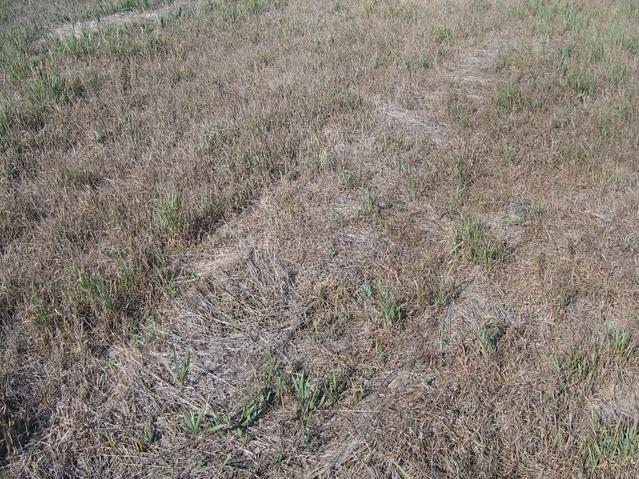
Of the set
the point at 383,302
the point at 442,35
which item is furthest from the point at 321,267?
the point at 442,35

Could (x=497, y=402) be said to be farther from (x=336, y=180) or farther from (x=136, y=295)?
(x=336, y=180)

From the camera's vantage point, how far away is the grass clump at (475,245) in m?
3.85

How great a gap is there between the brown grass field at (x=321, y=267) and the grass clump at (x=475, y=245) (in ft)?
0.07

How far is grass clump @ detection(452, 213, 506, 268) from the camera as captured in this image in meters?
3.85

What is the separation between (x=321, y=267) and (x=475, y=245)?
3.48 feet

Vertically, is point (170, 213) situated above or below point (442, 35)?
below

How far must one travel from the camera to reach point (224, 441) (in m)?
2.74

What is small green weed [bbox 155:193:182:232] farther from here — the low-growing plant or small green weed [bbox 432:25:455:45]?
small green weed [bbox 432:25:455:45]

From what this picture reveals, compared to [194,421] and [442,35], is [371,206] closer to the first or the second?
[194,421]

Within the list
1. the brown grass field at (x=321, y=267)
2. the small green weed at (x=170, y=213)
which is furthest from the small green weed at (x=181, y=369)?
the small green weed at (x=170, y=213)

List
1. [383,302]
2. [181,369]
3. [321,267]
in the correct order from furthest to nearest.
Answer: [321,267] → [383,302] → [181,369]

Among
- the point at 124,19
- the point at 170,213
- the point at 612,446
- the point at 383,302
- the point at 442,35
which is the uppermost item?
the point at 124,19

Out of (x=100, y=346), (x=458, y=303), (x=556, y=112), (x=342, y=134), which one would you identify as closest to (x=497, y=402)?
(x=458, y=303)

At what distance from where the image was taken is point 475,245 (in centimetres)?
389
